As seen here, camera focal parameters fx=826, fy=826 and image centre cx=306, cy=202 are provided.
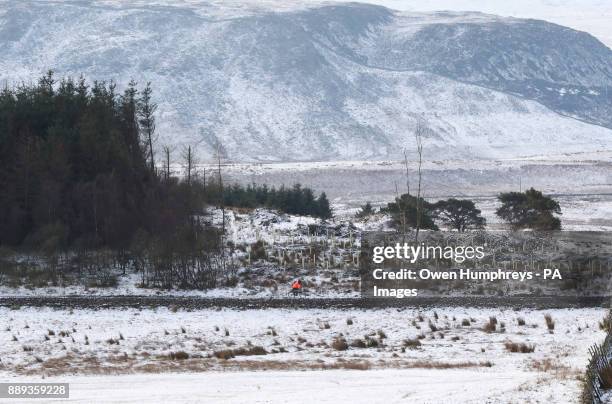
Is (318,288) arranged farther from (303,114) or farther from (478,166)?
(303,114)

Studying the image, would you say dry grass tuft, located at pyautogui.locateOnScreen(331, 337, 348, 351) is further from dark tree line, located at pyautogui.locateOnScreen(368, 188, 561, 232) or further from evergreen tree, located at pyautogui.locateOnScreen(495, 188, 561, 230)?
evergreen tree, located at pyautogui.locateOnScreen(495, 188, 561, 230)

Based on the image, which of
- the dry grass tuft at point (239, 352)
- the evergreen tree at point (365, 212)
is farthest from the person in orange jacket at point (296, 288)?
the evergreen tree at point (365, 212)

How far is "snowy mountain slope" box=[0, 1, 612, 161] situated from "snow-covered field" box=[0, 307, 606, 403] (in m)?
108

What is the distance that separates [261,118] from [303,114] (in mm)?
9312

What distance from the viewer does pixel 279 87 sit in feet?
545

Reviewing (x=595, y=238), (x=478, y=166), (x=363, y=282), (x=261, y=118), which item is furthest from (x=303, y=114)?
(x=363, y=282)

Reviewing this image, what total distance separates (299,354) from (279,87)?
148 m

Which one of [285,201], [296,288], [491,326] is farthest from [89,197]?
[285,201]

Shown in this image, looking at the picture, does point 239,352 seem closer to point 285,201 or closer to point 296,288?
point 296,288

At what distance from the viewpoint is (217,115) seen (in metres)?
151

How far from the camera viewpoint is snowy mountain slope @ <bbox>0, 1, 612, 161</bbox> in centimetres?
14725

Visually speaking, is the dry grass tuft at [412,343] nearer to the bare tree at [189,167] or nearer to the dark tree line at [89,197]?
the dark tree line at [89,197]

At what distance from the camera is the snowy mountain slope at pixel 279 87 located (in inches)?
5797

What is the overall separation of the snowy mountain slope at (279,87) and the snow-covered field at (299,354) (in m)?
108
